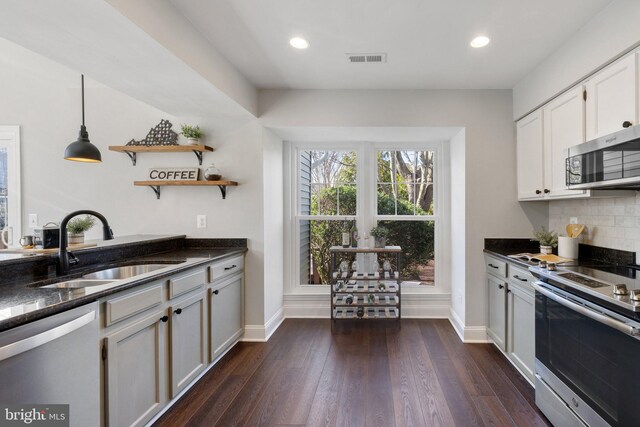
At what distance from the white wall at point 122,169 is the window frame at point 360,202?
0.76 meters

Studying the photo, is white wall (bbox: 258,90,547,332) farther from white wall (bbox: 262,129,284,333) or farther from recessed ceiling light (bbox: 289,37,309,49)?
recessed ceiling light (bbox: 289,37,309,49)

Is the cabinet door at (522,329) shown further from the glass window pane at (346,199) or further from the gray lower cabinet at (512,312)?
the glass window pane at (346,199)

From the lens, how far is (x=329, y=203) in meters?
4.04

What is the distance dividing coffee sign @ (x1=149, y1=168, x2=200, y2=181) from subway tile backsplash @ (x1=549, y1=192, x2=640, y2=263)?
3.44m

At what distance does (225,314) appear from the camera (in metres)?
2.82

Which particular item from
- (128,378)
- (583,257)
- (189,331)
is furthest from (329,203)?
(128,378)

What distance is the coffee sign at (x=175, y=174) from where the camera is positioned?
3184mm

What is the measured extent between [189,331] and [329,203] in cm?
226

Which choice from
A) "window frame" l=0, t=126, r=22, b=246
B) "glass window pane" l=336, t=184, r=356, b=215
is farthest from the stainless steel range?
→ "window frame" l=0, t=126, r=22, b=246

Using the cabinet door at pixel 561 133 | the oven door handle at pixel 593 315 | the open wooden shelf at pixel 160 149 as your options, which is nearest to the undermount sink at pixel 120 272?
the open wooden shelf at pixel 160 149

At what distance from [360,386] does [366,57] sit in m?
2.51

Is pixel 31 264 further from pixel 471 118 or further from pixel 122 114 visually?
pixel 471 118

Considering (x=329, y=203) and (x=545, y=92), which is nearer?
(x=545, y=92)

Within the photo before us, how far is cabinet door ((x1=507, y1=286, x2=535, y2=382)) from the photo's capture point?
2.29 metres
